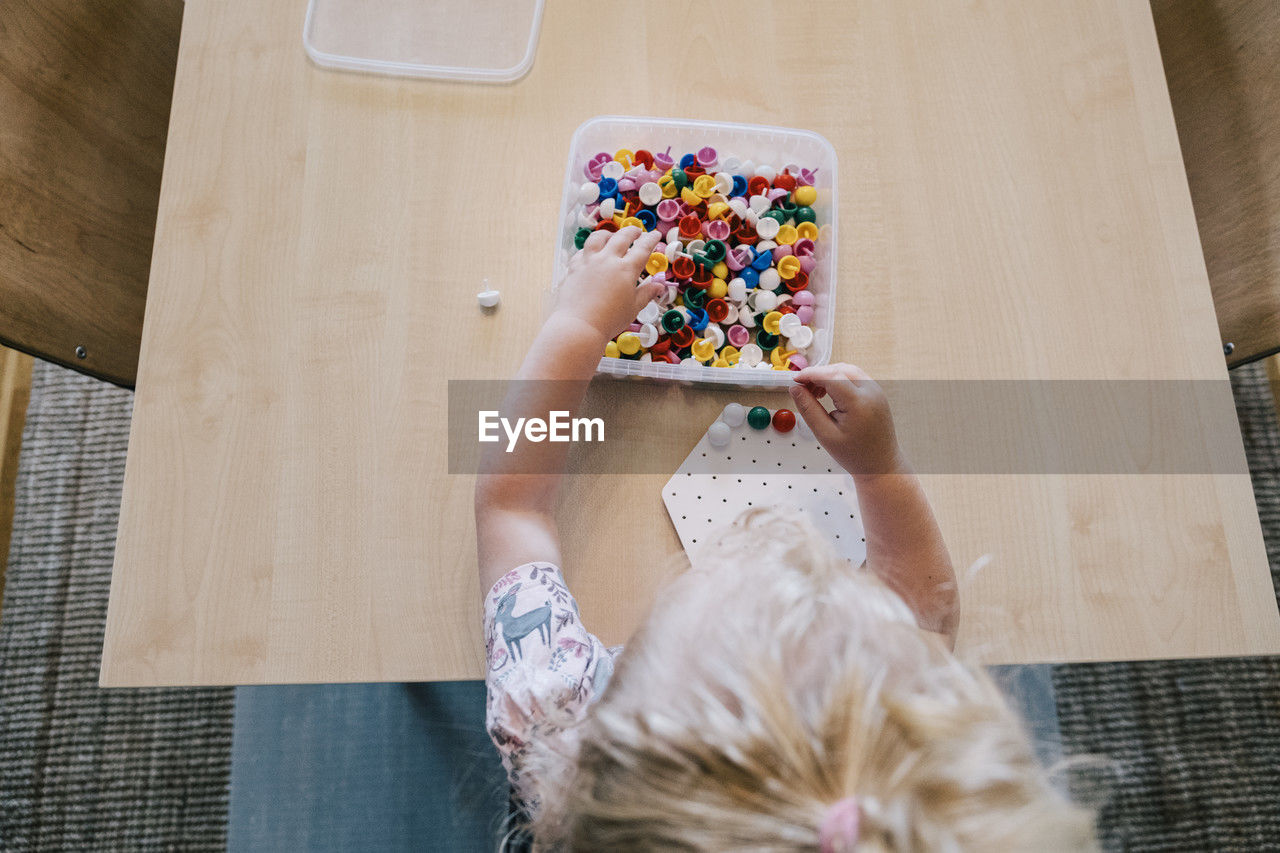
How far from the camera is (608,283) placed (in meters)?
0.66

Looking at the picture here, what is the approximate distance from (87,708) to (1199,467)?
1.39 metres

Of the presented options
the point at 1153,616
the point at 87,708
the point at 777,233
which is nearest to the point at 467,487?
the point at 777,233

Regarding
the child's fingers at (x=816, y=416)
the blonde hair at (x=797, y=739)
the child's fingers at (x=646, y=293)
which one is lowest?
the blonde hair at (x=797, y=739)

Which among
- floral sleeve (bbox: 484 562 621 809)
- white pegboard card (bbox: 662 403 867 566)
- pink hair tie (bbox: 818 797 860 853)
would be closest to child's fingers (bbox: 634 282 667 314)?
white pegboard card (bbox: 662 403 867 566)

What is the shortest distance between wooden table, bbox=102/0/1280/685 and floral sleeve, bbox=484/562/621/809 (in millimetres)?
42

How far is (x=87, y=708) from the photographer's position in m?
1.15

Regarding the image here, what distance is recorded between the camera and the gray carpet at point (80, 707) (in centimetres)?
112

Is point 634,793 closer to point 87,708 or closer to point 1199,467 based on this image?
point 1199,467

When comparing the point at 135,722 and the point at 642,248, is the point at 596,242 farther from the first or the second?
the point at 135,722

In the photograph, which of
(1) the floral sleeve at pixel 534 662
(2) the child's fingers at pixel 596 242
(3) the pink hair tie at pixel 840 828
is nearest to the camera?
(3) the pink hair tie at pixel 840 828

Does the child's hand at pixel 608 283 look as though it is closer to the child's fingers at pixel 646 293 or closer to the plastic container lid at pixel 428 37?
the child's fingers at pixel 646 293

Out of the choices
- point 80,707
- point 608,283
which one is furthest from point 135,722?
point 608,283

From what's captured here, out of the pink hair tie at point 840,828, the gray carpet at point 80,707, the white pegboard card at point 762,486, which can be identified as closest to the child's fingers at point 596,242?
the white pegboard card at point 762,486

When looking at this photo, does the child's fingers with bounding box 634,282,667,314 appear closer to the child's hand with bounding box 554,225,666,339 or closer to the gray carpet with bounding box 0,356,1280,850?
the child's hand with bounding box 554,225,666,339
